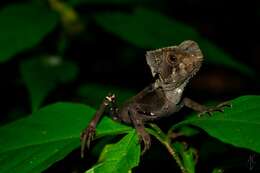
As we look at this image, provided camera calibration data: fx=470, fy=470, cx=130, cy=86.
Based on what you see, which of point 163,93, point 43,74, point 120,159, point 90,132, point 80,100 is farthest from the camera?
point 80,100

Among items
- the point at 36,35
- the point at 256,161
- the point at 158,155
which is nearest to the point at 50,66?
the point at 36,35

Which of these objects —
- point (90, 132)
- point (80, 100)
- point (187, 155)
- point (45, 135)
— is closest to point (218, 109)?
point (187, 155)

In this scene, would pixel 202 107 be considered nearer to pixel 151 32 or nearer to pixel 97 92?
pixel 151 32

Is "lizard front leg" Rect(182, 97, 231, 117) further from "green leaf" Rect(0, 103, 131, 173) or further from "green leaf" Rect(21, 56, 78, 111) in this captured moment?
"green leaf" Rect(21, 56, 78, 111)

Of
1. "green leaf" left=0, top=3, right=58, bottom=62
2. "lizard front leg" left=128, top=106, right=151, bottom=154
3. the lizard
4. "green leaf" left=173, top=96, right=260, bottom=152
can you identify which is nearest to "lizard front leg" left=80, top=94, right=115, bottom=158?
the lizard

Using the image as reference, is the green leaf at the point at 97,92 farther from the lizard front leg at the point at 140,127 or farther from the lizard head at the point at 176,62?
the lizard front leg at the point at 140,127

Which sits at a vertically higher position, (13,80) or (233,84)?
(13,80)

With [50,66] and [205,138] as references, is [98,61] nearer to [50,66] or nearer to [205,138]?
[50,66]
